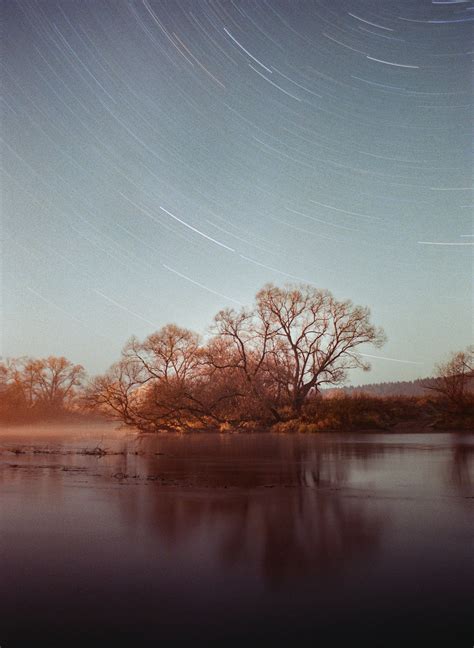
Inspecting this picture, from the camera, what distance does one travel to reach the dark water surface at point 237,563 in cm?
361

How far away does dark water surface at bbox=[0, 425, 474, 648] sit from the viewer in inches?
142

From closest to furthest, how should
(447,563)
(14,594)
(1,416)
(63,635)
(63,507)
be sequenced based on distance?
(63,635)
(14,594)
(447,563)
(63,507)
(1,416)

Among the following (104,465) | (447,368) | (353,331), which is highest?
(353,331)

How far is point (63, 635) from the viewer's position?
353cm

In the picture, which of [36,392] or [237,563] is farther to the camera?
[36,392]

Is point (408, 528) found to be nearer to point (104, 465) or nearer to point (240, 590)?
point (240, 590)

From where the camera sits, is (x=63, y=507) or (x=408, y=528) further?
(x=63, y=507)

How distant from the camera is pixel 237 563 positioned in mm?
4914

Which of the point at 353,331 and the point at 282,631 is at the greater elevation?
the point at 353,331

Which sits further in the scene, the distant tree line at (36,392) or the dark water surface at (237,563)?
the distant tree line at (36,392)

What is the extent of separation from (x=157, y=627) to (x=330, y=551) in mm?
2244

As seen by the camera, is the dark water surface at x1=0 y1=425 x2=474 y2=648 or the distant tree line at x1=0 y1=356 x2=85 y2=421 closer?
the dark water surface at x1=0 y1=425 x2=474 y2=648

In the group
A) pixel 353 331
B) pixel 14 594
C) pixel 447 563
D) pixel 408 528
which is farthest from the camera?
pixel 353 331

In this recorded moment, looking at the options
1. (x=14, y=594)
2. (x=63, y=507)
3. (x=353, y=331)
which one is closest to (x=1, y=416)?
(x=353, y=331)
